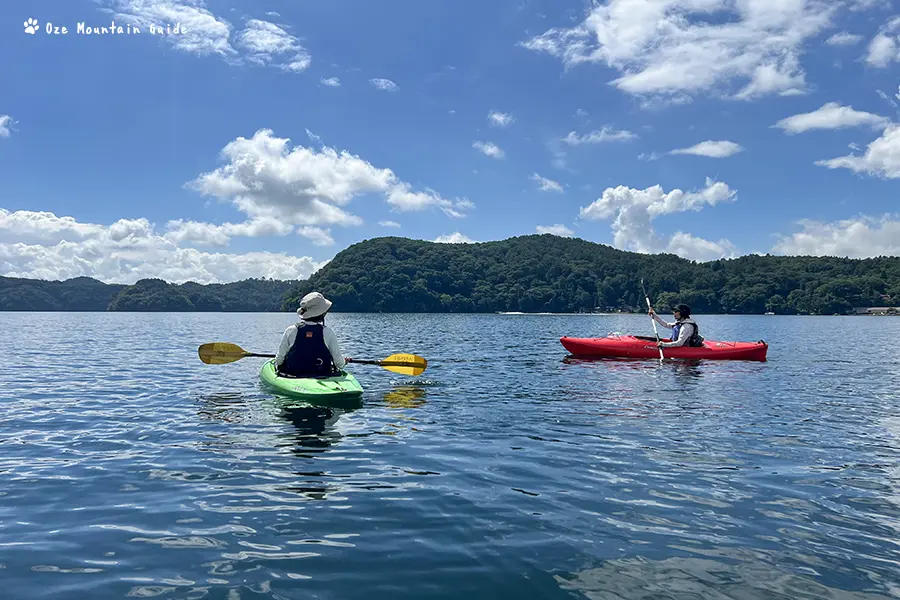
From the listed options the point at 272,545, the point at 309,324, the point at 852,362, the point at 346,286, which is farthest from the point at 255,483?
the point at 346,286

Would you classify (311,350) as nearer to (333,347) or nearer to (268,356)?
(333,347)

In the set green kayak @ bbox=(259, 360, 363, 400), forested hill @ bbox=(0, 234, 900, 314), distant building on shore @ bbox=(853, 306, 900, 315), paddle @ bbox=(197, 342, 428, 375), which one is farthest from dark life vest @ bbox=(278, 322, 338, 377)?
distant building on shore @ bbox=(853, 306, 900, 315)

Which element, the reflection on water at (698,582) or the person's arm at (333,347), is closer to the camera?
the reflection on water at (698,582)

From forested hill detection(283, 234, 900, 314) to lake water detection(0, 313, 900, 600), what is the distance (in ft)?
536

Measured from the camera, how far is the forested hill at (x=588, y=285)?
169 meters

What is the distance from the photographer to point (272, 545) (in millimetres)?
5320

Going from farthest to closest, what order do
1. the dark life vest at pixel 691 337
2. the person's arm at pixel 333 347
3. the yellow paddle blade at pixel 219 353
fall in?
the dark life vest at pixel 691 337, the yellow paddle blade at pixel 219 353, the person's arm at pixel 333 347

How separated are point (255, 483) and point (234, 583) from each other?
269 centimetres

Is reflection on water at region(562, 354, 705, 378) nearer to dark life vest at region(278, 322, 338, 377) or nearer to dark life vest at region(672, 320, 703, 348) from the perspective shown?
dark life vest at region(672, 320, 703, 348)

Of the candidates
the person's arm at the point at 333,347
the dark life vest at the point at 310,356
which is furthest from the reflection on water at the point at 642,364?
the dark life vest at the point at 310,356

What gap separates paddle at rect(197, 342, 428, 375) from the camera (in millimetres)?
16219

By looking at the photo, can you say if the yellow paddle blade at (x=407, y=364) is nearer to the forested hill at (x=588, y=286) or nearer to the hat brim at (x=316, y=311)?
the hat brim at (x=316, y=311)

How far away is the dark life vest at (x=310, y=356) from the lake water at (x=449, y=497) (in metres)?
1.32

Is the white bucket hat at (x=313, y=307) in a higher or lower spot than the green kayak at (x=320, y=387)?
higher
